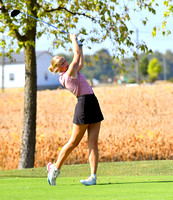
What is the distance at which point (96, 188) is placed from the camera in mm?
6266

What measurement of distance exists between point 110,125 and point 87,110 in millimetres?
8974

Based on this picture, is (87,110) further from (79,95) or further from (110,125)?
(110,125)

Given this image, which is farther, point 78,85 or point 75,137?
point 75,137

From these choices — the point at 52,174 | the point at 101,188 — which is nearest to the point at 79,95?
the point at 52,174

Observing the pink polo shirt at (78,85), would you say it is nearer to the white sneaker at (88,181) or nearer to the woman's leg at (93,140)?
the woman's leg at (93,140)

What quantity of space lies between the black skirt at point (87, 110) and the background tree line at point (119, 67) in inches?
136

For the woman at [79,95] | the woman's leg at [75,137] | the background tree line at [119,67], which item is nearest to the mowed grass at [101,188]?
the woman at [79,95]

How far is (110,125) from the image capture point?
50.4 feet

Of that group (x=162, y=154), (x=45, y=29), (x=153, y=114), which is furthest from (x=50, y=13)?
(x=153, y=114)

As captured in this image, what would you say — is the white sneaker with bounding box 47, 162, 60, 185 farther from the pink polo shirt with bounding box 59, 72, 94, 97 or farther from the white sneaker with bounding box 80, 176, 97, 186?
the pink polo shirt with bounding box 59, 72, 94, 97

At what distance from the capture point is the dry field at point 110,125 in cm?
1179

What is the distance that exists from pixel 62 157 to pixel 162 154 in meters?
5.50

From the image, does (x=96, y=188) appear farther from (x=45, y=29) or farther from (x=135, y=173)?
(x=45, y=29)

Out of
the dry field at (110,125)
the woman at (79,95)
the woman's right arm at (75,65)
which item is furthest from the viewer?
the dry field at (110,125)
